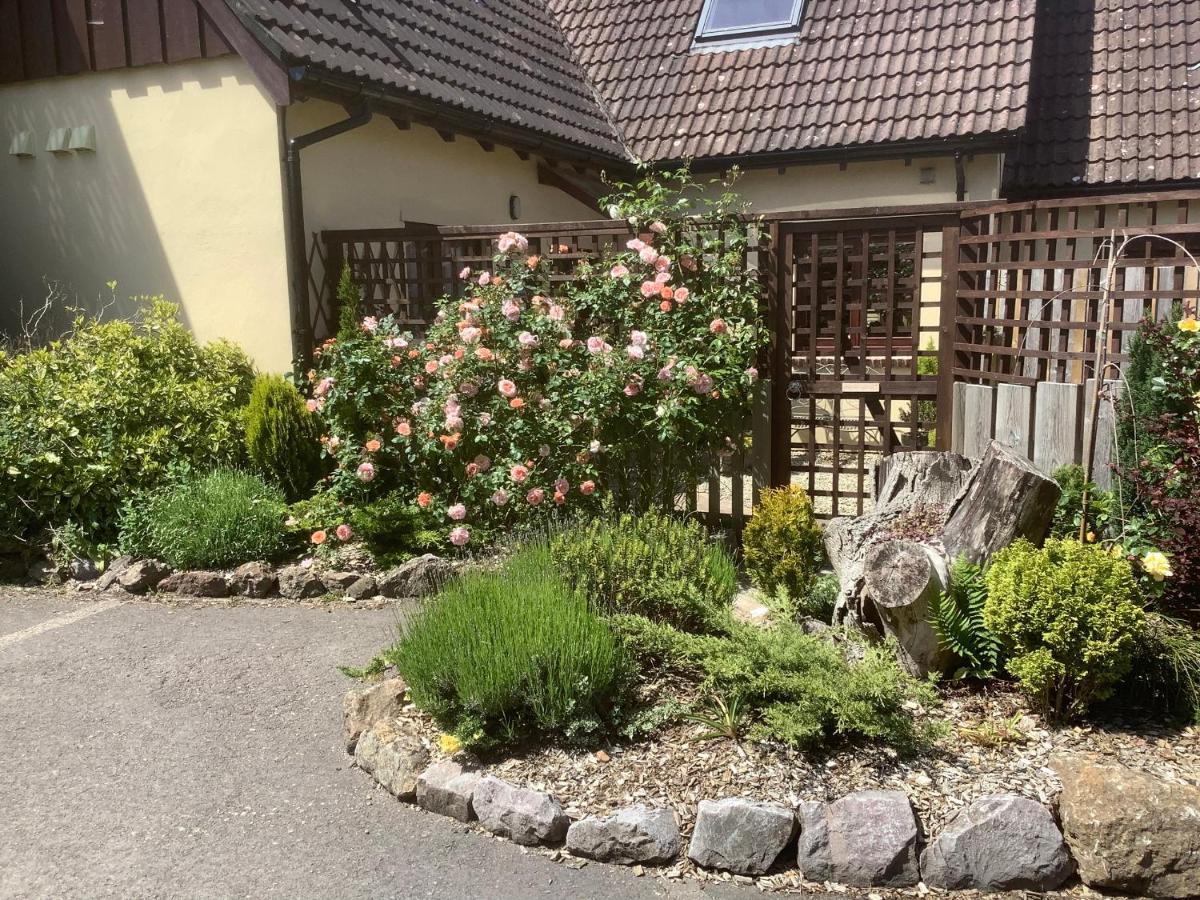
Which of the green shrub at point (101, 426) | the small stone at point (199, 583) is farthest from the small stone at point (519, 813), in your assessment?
the green shrub at point (101, 426)

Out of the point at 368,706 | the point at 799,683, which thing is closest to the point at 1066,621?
the point at 799,683

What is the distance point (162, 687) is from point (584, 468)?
271cm

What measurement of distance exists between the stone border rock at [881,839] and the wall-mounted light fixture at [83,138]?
7.53 metres

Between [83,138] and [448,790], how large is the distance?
7.40 m

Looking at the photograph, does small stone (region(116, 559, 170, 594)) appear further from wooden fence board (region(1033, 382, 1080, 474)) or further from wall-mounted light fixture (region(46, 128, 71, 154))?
wooden fence board (region(1033, 382, 1080, 474))

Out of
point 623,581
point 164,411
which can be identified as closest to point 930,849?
point 623,581

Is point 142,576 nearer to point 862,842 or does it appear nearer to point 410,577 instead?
point 410,577

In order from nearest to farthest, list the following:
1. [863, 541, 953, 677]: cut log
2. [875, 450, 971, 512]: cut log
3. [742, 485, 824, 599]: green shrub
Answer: [863, 541, 953, 677]: cut log
[875, 450, 971, 512]: cut log
[742, 485, 824, 599]: green shrub

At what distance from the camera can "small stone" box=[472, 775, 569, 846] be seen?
3.56 metres

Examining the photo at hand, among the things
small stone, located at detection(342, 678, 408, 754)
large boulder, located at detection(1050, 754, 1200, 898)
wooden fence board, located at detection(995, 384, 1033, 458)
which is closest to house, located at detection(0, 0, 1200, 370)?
wooden fence board, located at detection(995, 384, 1033, 458)

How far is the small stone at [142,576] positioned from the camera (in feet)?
21.1

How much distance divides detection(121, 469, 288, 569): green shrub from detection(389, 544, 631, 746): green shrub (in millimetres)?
2706

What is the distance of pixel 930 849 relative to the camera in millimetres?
3348

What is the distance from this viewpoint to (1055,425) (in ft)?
18.3
